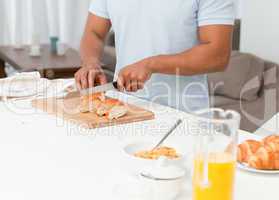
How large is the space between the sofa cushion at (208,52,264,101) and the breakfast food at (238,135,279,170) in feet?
7.82

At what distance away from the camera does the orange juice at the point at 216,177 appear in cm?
94

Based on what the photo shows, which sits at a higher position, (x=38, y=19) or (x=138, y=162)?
(x=38, y=19)

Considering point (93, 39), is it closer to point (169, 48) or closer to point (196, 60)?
point (169, 48)

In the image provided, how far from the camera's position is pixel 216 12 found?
1.69m

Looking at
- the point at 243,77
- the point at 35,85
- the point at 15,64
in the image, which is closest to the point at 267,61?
the point at 243,77

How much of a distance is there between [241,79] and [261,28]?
0.40 metres

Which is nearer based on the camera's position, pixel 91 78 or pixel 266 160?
pixel 266 160

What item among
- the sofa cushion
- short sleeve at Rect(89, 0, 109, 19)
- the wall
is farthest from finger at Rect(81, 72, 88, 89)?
the wall

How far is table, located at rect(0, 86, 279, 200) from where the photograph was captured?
42.8 inches

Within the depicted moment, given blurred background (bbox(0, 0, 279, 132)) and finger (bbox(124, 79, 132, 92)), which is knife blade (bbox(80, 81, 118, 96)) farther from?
blurred background (bbox(0, 0, 279, 132))

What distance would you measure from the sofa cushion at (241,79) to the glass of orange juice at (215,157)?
2640mm

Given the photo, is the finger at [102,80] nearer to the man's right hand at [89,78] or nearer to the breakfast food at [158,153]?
the man's right hand at [89,78]

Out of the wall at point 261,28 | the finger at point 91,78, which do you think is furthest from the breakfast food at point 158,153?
the wall at point 261,28

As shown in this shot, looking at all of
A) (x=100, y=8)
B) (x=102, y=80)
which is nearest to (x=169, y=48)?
(x=102, y=80)
